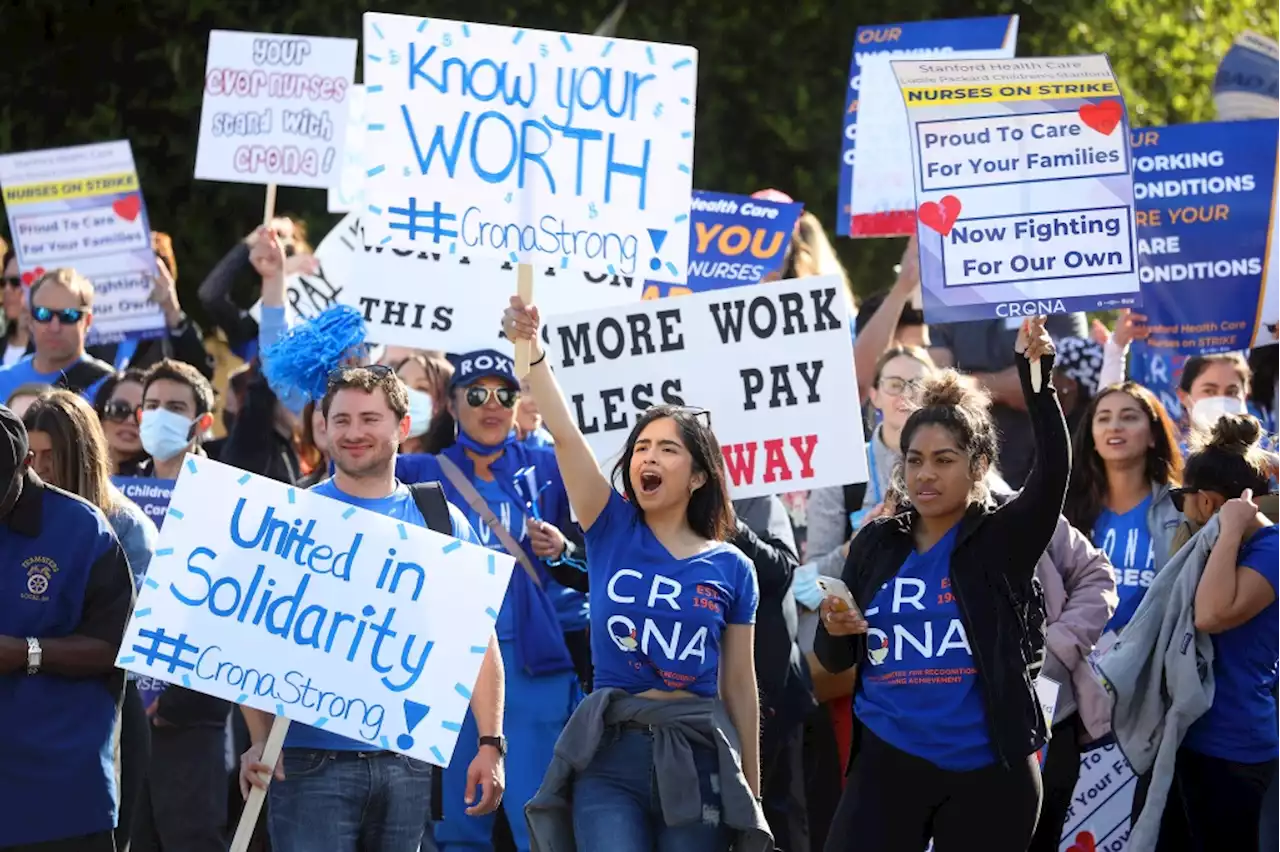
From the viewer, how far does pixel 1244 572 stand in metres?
7.01

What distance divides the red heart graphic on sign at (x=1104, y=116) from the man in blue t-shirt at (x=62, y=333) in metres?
A: 4.50

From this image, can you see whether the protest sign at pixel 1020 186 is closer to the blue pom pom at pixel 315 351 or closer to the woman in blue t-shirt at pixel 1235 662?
the woman in blue t-shirt at pixel 1235 662

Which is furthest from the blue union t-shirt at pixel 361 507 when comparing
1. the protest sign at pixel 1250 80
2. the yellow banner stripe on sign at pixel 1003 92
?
the protest sign at pixel 1250 80

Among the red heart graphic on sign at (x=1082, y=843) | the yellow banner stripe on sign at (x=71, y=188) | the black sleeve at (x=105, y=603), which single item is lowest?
the red heart graphic on sign at (x=1082, y=843)

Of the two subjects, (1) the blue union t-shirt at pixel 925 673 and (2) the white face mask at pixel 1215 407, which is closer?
(1) the blue union t-shirt at pixel 925 673

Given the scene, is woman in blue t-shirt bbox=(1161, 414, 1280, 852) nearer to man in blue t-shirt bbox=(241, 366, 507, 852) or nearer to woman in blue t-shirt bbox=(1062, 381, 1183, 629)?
woman in blue t-shirt bbox=(1062, 381, 1183, 629)

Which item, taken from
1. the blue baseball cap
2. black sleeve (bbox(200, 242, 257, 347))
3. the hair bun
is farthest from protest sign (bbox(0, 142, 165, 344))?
the hair bun

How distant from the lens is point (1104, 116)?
721 centimetres

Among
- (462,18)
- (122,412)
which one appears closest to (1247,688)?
(122,412)

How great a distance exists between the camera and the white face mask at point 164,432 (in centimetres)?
867

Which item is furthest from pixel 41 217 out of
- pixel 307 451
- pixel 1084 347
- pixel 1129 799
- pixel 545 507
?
pixel 1129 799

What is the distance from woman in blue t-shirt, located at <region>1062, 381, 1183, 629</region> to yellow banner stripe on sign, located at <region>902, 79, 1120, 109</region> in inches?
61.1

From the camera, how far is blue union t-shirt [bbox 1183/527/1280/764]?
23.2 ft

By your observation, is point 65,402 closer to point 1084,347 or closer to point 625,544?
point 625,544
